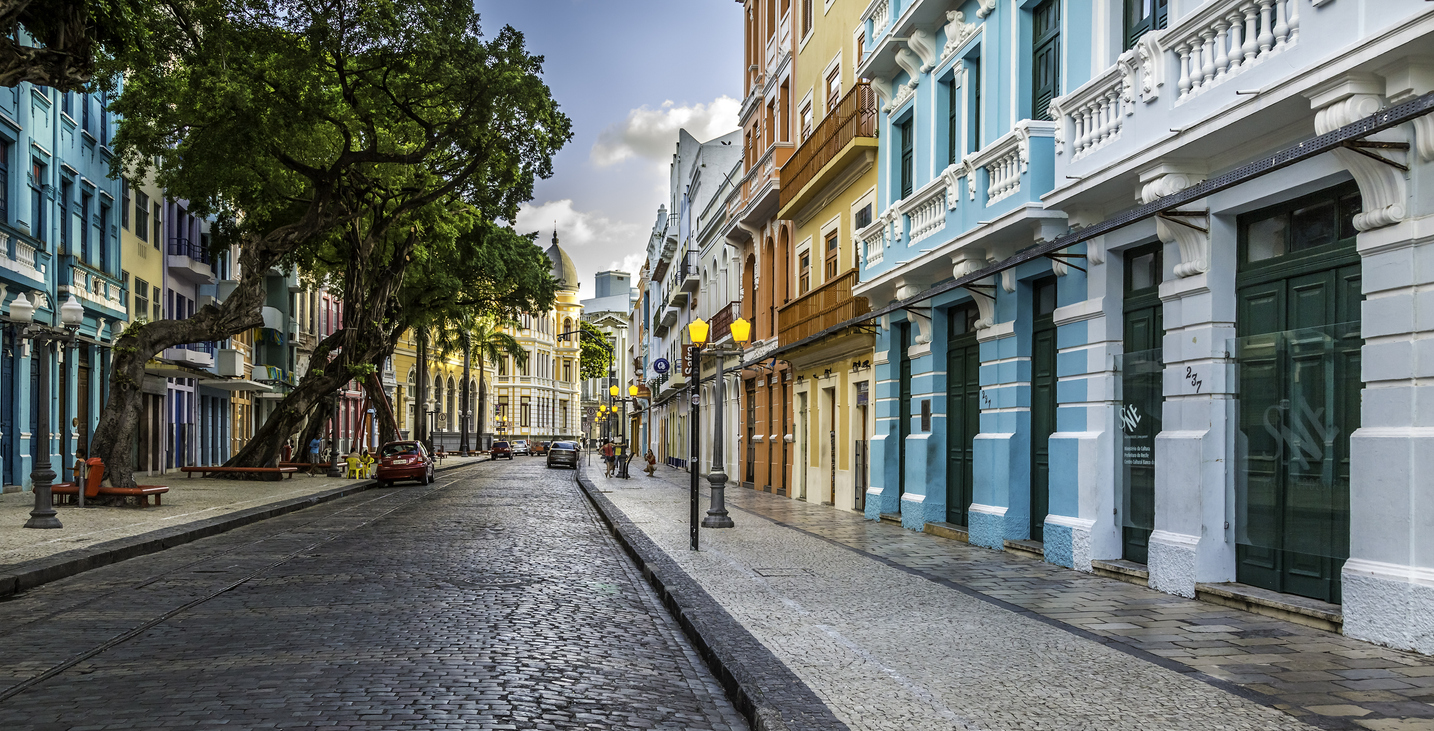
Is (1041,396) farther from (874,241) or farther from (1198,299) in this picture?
(874,241)

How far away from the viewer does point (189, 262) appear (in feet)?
126

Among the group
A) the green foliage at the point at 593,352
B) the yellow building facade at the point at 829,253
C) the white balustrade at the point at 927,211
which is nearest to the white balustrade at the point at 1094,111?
the white balustrade at the point at 927,211

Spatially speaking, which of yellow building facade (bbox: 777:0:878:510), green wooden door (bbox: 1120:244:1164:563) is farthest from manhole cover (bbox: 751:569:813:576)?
yellow building facade (bbox: 777:0:878:510)

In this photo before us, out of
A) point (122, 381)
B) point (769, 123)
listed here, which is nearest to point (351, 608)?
point (122, 381)

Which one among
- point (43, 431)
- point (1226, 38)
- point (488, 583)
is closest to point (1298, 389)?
point (1226, 38)

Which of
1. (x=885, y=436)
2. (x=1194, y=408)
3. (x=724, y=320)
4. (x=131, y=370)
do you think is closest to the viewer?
(x=1194, y=408)

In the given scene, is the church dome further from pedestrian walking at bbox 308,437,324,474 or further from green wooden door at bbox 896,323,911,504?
green wooden door at bbox 896,323,911,504

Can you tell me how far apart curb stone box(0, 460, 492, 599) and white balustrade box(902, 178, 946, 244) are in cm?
1060

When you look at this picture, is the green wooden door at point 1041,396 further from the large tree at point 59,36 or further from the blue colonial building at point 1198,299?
the large tree at point 59,36

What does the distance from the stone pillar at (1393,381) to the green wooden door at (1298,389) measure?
1.49 ft

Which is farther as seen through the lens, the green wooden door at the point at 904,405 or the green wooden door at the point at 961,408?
the green wooden door at the point at 904,405

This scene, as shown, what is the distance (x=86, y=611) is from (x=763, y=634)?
556 cm

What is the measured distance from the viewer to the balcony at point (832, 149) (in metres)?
21.8

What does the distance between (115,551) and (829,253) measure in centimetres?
1520
